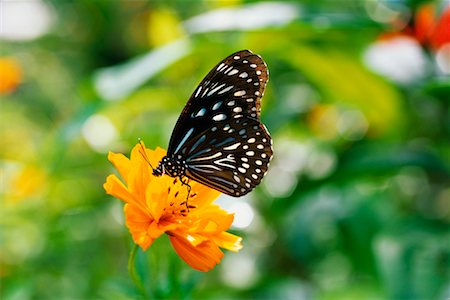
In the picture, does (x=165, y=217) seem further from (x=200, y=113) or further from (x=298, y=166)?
(x=298, y=166)

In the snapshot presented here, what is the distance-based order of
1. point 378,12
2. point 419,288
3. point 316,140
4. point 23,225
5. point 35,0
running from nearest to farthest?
point 419,288 < point 23,225 < point 316,140 < point 378,12 < point 35,0

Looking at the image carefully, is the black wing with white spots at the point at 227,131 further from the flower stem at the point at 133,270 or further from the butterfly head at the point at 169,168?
the flower stem at the point at 133,270

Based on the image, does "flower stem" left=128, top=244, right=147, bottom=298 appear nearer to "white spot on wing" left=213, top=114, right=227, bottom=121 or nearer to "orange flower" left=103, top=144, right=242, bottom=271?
"orange flower" left=103, top=144, right=242, bottom=271

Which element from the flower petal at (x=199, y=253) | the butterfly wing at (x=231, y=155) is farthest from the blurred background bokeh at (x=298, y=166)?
the flower petal at (x=199, y=253)

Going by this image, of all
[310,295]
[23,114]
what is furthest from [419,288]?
[23,114]

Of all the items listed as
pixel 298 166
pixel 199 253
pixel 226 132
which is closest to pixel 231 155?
pixel 226 132

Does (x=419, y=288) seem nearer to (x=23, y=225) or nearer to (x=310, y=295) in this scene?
(x=310, y=295)

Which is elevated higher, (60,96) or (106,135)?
(106,135)
